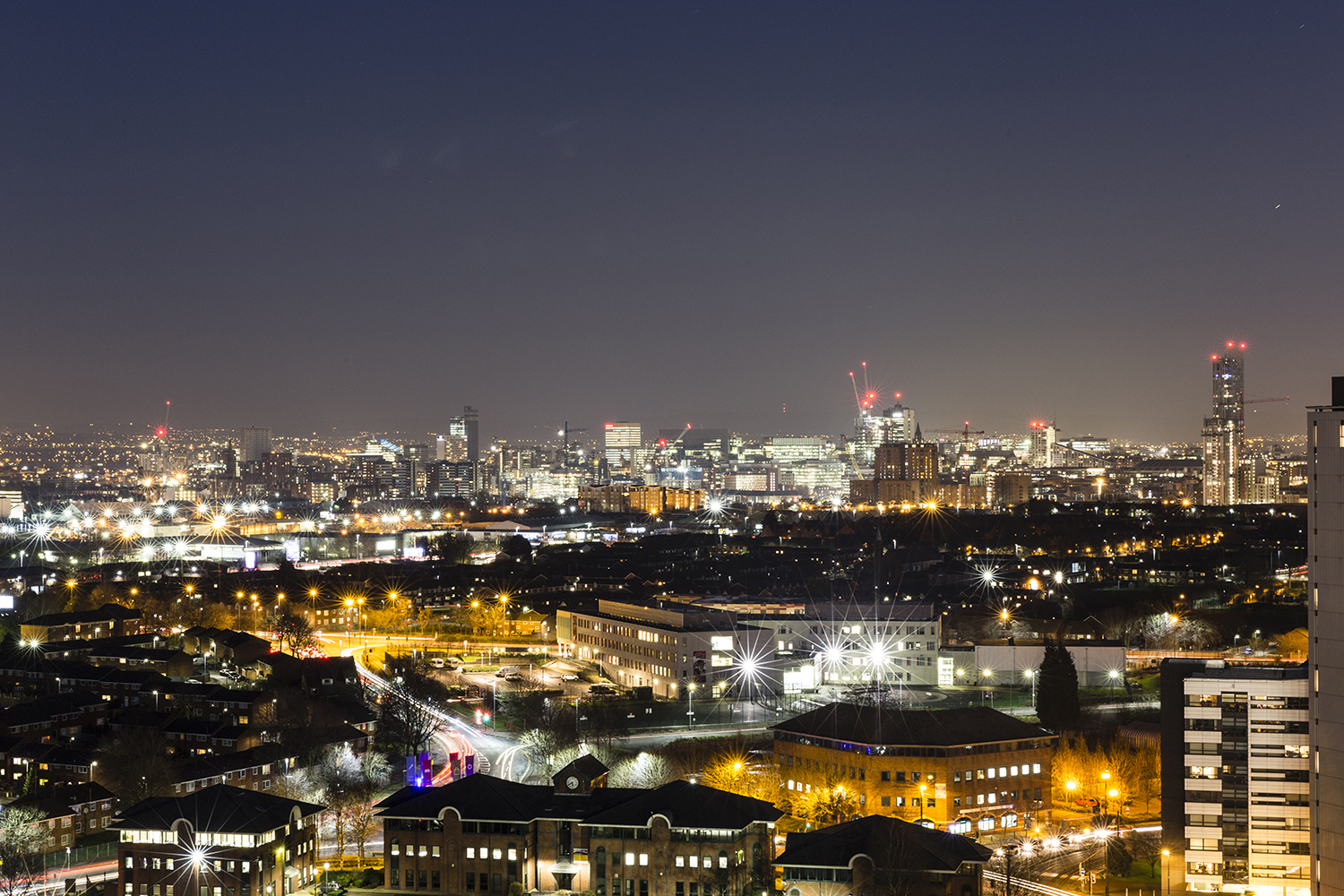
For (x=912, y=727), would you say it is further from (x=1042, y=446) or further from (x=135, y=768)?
(x=1042, y=446)

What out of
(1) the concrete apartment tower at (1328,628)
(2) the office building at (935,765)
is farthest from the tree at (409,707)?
(1) the concrete apartment tower at (1328,628)

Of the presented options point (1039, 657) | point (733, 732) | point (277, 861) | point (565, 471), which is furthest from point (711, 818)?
point (565, 471)

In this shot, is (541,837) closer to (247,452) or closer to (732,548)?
(732,548)

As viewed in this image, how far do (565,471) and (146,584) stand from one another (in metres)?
66.4

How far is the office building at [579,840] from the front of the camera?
12211mm

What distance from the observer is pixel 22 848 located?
13.6 m

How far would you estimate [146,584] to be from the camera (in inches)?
1341

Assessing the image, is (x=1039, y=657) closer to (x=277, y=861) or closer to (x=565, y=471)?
(x=277, y=861)

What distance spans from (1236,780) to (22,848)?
10.2 meters

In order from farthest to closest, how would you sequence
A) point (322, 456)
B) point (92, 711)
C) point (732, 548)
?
1. point (322, 456)
2. point (732, 548)
3. point (92, 711)

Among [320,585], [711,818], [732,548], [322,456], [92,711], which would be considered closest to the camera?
[711,818]

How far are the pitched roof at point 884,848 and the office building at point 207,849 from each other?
410 centimetres

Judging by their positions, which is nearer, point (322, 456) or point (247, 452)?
point (247, 452)

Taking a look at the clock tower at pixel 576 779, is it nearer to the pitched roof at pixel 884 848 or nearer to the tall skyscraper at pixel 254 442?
the pitched roof at pixel 884 848
